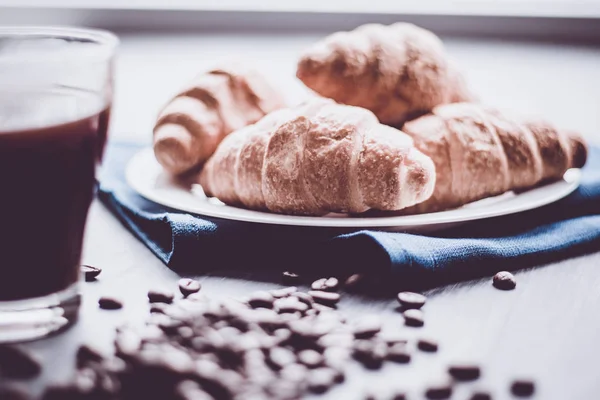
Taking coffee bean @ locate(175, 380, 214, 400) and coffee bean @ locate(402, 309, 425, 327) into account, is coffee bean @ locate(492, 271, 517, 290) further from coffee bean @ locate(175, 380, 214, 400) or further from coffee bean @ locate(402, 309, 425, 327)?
coffee bean @ locate(175, 380, 214, 400)

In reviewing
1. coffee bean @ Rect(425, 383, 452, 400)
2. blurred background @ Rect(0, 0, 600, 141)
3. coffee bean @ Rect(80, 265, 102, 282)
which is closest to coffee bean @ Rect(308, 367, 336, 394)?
coffee bean @ Rect(425, 383, 452, 400)

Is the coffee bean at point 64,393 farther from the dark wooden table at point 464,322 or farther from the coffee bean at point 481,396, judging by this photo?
the coffee bean at point 481,396

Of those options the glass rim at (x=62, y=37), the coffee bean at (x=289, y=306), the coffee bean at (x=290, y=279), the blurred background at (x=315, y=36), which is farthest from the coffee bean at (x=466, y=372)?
the blurred background at (x=315, y=36)

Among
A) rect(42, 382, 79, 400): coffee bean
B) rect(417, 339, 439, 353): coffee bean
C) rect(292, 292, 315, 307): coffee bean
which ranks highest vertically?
rect(417, 339, 439, 353): coffee bean

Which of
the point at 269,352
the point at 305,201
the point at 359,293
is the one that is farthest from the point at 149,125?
the point at 269,352

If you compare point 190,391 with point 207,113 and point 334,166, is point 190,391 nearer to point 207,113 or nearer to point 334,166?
point 334,166

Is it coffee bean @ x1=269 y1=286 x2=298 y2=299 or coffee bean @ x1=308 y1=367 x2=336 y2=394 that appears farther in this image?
coffee bean @ x1=269 y1=286 x2=298 y2=299
